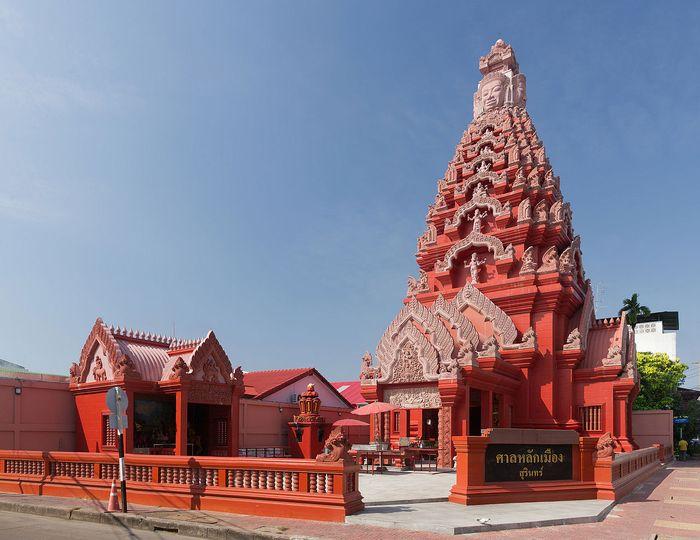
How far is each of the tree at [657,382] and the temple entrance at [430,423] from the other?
2695 cm

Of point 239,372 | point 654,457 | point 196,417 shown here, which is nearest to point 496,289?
point 654,457

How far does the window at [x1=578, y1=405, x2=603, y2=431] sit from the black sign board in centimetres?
1102

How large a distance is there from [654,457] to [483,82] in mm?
20913

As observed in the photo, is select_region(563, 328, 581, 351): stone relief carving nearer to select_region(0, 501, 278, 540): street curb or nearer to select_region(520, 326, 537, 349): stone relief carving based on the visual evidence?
→ select_region(520, 326, 537, 349): stone relief carving

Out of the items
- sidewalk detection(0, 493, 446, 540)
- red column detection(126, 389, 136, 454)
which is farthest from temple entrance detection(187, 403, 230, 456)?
sidewalk detection(0, 493, 446, 540)

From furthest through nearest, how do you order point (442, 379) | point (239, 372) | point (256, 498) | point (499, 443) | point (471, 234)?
1. point (471, 234)
2. point (239, 372)
3. point (442, 379)
4. point (499, 443)
5. point (256, 498)

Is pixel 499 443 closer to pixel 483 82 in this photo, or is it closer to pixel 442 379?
pixel 442 379

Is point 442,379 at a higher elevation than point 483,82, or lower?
lower

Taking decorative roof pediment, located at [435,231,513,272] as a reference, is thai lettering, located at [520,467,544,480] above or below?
below

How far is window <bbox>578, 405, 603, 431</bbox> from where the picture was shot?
932 inches

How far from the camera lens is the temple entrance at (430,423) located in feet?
72.6

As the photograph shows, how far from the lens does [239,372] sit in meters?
21.0

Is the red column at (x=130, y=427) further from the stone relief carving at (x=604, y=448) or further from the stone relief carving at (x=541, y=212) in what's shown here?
the stone relief carving at (x=541, y=212)

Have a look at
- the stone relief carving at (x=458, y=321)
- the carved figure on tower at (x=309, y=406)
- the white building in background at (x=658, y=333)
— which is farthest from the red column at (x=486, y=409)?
the white building in background at (x=658, y=333)
